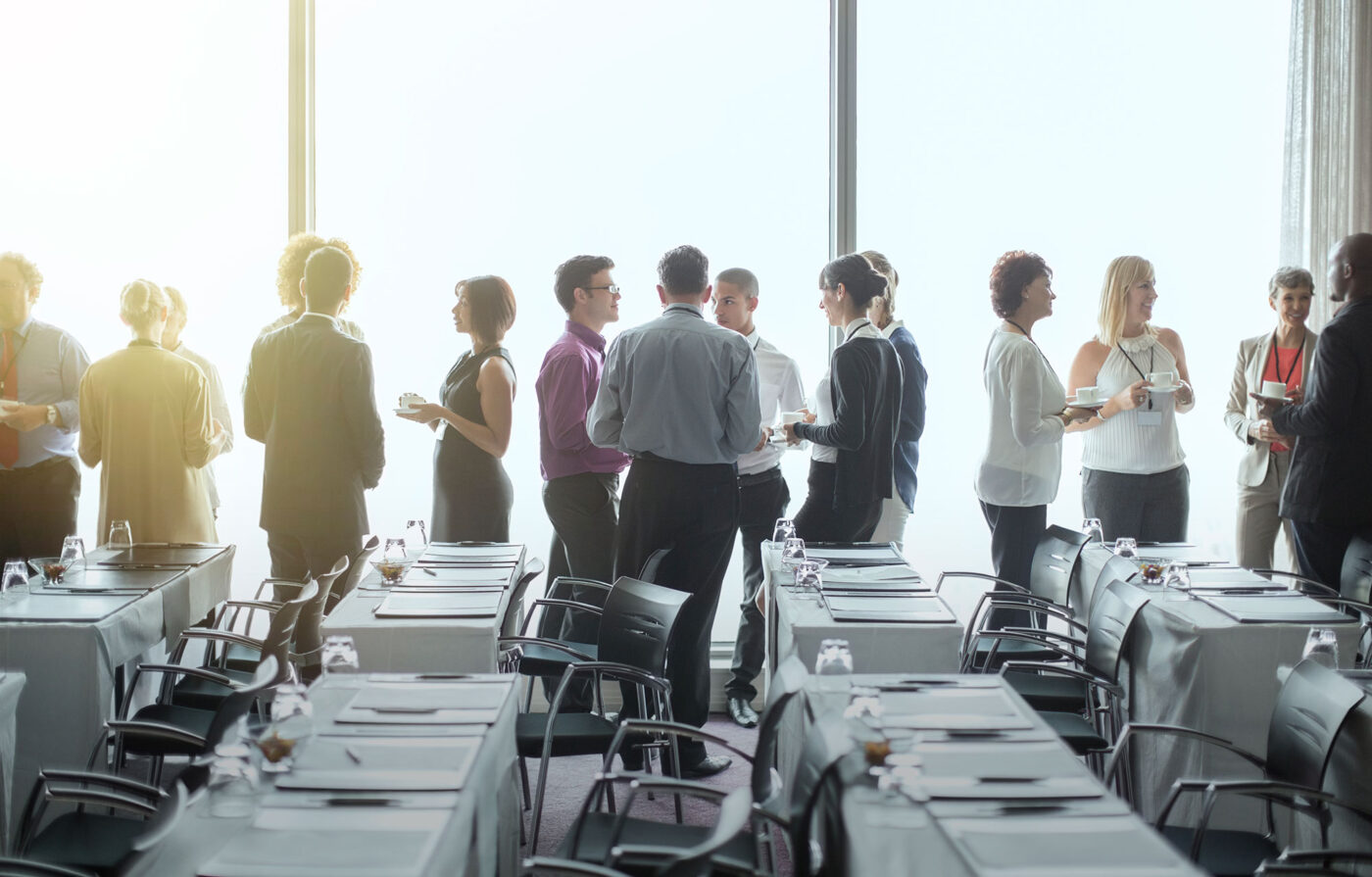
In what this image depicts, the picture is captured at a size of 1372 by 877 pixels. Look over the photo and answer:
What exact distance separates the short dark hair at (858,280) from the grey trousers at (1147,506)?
1327mm

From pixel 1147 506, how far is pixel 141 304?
156 inches

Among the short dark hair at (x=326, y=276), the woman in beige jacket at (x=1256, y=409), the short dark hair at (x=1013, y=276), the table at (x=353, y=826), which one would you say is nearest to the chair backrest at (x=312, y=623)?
the short dark hair at (x=326, y=276)

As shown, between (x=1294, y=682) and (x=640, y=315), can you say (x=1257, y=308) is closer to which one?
(x=640, y=315)

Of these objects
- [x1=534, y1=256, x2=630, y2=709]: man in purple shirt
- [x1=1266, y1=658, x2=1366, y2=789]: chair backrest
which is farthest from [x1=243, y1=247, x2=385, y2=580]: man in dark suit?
[x1=1266, y1=658, x2=1366, y2=789]: chair backrest

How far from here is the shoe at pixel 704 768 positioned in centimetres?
420

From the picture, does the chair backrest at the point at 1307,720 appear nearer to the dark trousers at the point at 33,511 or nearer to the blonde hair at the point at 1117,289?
the blonde hair at the point at 1117,289

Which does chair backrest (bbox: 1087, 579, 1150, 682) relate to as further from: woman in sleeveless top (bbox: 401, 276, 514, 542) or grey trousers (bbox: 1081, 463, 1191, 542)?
woman in sleeveless top (bbox: 401, 276, 514, 542)

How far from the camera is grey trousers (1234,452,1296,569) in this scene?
5.14 meters

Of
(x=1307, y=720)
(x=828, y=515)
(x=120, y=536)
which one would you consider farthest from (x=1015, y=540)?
(x=120, y=536)

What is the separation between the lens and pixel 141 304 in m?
4.29

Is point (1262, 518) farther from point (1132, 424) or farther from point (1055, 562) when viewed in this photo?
point (1055, 562)

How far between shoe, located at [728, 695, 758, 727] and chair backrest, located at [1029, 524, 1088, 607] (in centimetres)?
126

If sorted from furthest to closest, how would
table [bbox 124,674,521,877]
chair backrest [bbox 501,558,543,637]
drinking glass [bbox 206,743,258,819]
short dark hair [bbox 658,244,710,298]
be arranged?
short dark hair [bbox 658,244,710,298] → chair backrest [bbox 501,558,543,637] → drinking glass [bbox 206,743,258,819] → table [bbox 124,674,521,877]

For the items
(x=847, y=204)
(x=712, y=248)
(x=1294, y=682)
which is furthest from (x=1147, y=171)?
(x=1294, y=682)
